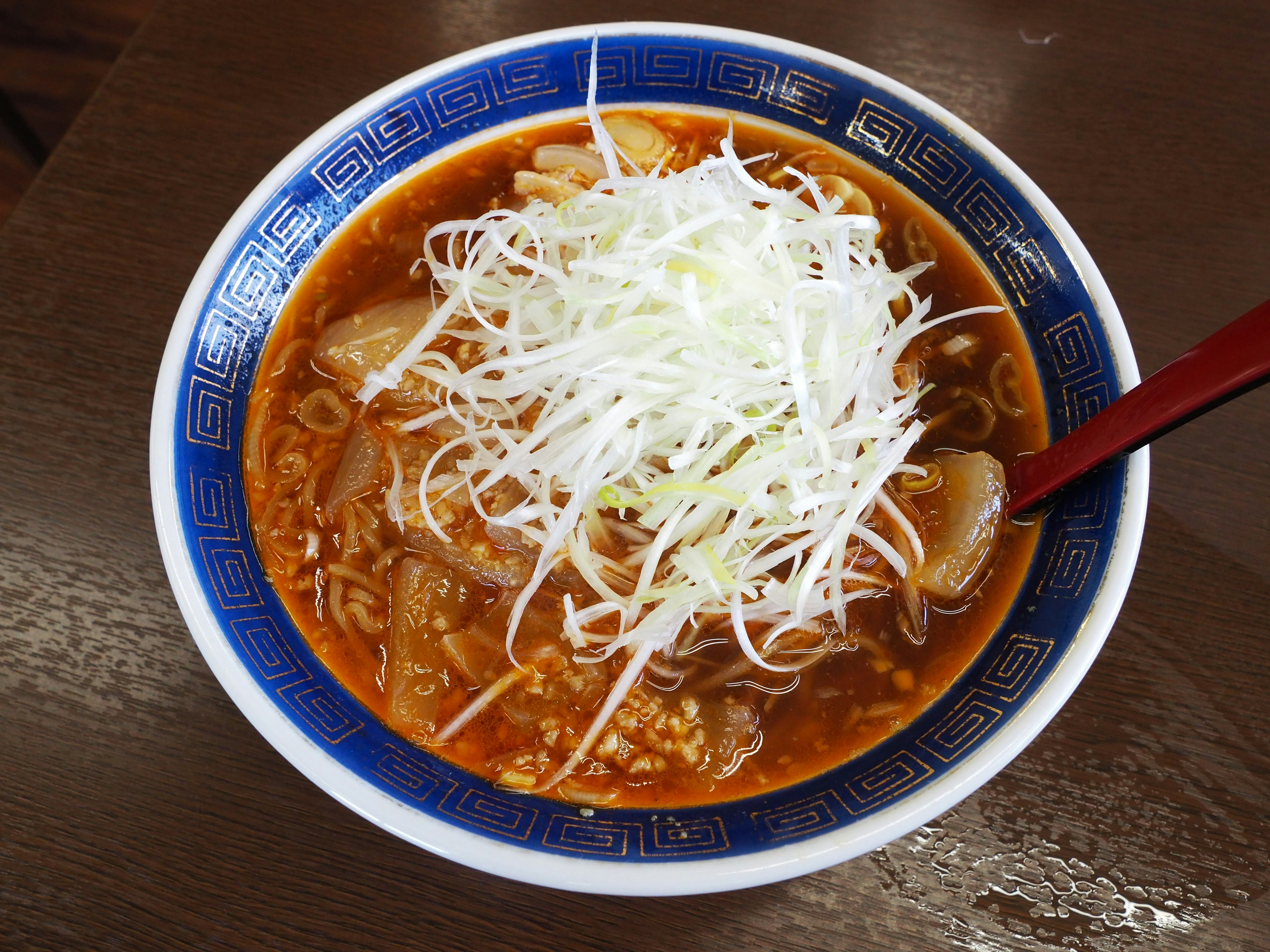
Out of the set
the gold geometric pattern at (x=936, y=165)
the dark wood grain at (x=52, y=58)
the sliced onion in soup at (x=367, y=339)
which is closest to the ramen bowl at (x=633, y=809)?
the gold geometric pattern at (x=936, y=165)

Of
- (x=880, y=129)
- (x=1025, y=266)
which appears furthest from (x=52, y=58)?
(x=1025, y=266)

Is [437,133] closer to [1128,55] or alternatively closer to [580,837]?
[580,837]

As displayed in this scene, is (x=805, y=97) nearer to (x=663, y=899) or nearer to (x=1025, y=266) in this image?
(x=1025, y=266)

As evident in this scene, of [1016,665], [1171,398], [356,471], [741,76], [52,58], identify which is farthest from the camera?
[52,58]

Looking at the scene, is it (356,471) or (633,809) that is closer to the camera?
(633,809)

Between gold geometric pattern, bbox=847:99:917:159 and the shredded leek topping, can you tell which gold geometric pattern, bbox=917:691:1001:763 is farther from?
gold geometric pattern, bbox=847:99:917:159
